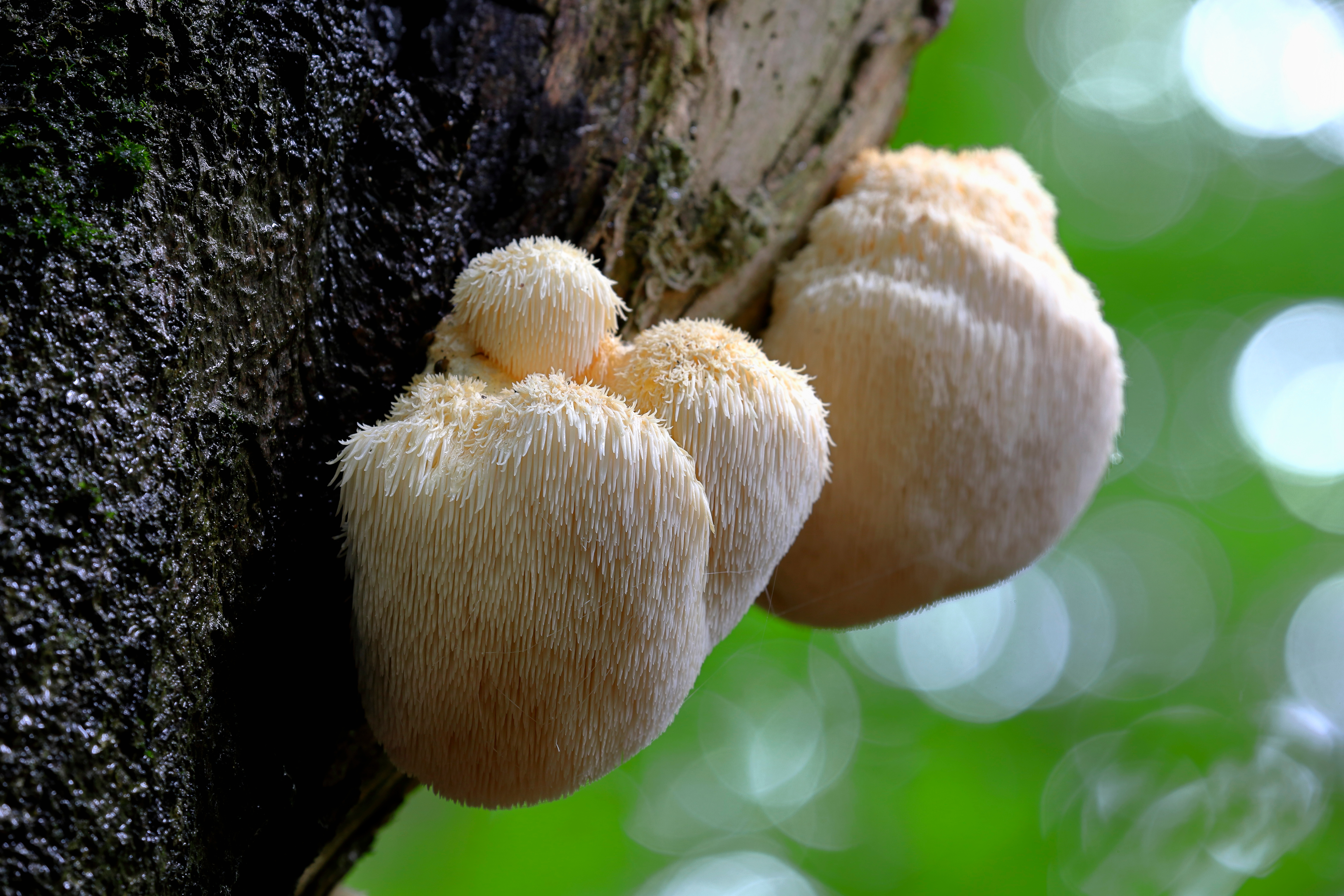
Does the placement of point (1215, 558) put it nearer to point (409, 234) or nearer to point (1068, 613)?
point (1068, 613)

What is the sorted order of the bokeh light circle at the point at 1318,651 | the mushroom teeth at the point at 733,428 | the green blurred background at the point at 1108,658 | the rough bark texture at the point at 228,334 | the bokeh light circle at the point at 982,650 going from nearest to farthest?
the rough bark texture at the point at 228,334 → the mushroom teeth at the point at 733,428 → the green blurred background at the point at 1108,658 → the bokeh light circle at the point at 1318,651 → the bokeh light circle at the point at 982,650

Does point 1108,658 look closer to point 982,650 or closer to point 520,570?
point 982,650

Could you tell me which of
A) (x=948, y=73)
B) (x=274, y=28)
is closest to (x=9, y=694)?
(x=274, y=28)

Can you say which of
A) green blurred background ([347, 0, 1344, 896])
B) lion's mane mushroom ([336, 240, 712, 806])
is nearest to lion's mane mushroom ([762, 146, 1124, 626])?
lion's mane mushroom ([336, 240, 712, 806])

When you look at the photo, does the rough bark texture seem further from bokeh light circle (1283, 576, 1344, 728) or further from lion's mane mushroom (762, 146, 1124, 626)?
bokeh light circle (1283, 576, 1344, 728)

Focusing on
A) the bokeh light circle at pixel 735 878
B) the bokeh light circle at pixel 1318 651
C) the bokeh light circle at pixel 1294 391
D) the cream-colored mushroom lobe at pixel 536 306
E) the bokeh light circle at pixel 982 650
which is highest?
the cream-colored mushroom lobe at pixel 536 306

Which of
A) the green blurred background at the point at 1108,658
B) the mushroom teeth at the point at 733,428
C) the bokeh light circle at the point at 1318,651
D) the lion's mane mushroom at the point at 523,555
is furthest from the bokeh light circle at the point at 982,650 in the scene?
the lion's mane mushroom at the point at 523,555

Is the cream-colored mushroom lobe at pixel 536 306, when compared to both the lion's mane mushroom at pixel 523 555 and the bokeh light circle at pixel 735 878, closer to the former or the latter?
the lion's mane mushroom at pixel 523 555
